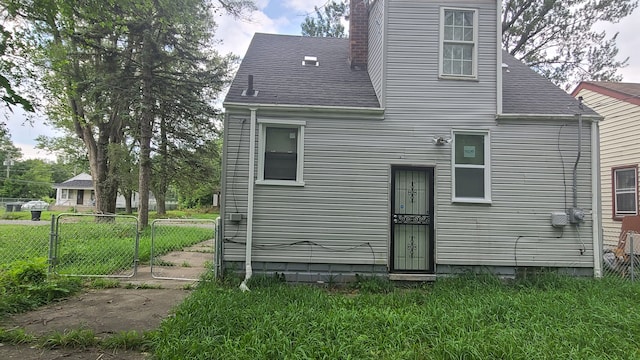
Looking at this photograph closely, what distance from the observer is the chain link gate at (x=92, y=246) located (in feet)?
20.0

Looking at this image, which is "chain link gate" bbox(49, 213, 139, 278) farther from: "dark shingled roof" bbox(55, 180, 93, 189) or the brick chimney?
"dark shingled roof" bbox(55, 180, 93, 189)

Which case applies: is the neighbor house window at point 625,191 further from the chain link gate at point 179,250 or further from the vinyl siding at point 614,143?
the chain link gate at point 179,250

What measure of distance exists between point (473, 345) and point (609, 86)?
10694 mm

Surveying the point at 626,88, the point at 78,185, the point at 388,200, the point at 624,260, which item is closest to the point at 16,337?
the point at 388,200

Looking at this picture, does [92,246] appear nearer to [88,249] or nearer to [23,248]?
[88,249]

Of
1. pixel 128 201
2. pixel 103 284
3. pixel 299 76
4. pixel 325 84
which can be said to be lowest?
pixel 103 284

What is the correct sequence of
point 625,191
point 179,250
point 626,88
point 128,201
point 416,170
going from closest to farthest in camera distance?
point 416,170
point 625,191
point 626,88
point 179,250
point 128,201

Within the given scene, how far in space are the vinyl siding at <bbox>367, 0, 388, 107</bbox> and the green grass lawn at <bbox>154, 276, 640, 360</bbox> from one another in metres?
3.83

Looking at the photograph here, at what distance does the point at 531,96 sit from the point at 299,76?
5.01 m

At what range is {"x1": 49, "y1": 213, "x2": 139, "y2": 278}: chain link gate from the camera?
6.11m

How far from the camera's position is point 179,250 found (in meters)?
9.81

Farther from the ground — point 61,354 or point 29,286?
point 29,286

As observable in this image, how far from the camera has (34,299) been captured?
187 inches

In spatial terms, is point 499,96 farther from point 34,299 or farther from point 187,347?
point 34,299
